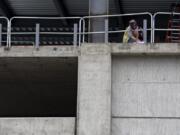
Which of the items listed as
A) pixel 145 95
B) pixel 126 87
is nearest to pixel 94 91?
pixel 126 87

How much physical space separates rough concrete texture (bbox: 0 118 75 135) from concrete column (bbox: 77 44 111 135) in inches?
16.9

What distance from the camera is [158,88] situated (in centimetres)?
1571

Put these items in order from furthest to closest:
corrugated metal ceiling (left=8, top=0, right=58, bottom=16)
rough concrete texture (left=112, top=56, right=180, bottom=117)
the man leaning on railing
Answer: corrugated metal ceiling (left=8, top=0, right=58, bottom=16)
the man leaning on railing
rough concrete texture (left=112, top=56, right=180, bottom=117)

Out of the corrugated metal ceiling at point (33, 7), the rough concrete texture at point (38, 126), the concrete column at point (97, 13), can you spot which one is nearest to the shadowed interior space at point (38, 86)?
the concrete column at point (97, 13)

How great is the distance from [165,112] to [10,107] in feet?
34.8

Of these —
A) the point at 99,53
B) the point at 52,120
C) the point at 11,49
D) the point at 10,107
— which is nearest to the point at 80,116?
the point at 52,120

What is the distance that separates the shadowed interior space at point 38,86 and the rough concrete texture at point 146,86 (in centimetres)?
174

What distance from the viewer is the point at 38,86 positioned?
21.2m

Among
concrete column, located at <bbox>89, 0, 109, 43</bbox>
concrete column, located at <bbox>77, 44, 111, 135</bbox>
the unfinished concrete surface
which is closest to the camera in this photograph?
concrete column, located at <bbox>77, 44, 111, 135</bbox>

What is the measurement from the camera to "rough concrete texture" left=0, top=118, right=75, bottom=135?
15.6 m

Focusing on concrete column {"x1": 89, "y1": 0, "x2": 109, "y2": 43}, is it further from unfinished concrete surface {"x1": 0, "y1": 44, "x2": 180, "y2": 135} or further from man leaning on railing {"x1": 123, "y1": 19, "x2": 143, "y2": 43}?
unfinished concrete surface {"x1": 0, "y1": 44, "x2": 180, "y2": 135}

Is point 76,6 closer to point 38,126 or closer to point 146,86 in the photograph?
point 146,86

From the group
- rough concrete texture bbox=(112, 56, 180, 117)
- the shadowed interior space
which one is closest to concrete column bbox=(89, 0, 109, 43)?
the shadowed interior space

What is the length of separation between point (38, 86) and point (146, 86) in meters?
6.68
